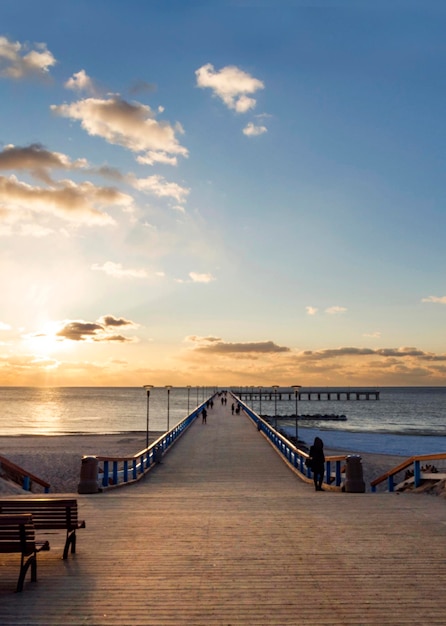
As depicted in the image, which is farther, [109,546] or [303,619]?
[109,546]

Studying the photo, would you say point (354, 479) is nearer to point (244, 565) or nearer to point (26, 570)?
point (244, 565)

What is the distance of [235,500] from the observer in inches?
520

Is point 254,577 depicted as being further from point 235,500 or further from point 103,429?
point 103,429

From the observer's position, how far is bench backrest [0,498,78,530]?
8.28 m

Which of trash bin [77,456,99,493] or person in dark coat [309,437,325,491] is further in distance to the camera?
person in dark coat [309,437,325,491]

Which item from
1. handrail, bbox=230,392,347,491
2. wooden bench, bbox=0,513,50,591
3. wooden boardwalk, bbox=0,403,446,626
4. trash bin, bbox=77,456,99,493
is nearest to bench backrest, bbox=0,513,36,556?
wooden bench, bbox=0,513,50,591

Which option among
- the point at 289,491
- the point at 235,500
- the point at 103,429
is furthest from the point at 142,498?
the point at 103,429

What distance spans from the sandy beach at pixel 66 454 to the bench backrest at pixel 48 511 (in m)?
26.6

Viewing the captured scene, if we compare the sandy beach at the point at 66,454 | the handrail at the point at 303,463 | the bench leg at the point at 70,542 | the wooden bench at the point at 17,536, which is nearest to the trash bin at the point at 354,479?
the handrail at the point at 303,463

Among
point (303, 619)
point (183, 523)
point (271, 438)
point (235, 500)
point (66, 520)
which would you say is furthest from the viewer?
point (271, 438)

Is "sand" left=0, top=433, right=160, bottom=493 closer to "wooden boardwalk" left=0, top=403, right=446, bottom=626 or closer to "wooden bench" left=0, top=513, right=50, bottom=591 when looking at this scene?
"wooden boardwalk" left=0, top=403, right=446, bottom=626

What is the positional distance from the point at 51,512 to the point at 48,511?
0.06 metres

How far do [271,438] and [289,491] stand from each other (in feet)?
51.4

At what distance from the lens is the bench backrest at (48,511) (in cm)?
828
